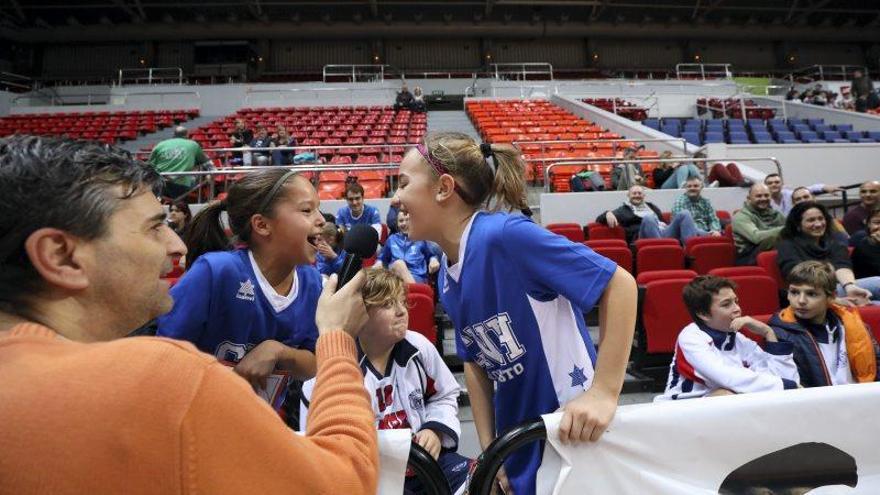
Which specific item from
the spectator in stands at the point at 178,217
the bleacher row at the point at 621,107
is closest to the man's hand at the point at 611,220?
the spectator in stands at the point at 178,217

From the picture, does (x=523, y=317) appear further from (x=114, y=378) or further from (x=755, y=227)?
(x=755, y=227)

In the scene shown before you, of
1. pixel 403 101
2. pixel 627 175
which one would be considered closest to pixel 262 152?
pixel 627 175

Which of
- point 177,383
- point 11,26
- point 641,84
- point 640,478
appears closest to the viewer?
point 177,383

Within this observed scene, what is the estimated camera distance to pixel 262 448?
0.62 metres

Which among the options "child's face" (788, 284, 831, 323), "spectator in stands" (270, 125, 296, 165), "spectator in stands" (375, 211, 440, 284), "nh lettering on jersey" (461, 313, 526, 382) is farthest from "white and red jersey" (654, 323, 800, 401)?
"spectator in stands" (270, 125, 296, 165)

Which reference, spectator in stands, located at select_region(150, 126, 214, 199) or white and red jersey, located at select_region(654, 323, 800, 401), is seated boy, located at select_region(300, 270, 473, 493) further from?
spectator in stands, located at select_region(150, 126, 214, 199)

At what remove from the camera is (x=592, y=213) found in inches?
257

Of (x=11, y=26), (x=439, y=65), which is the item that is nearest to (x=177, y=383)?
(x=439, y=65)

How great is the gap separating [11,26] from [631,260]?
82.2 feet

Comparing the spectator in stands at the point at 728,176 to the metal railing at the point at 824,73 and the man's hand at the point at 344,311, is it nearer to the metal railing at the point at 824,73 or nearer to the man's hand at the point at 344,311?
the man's hand at the point at 344,311

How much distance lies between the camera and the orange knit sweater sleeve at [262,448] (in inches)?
22.7

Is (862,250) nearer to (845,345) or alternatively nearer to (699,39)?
(845,345)

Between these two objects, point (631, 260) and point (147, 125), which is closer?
point (631, 260)

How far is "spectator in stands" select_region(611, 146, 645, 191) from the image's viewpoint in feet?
21.4
